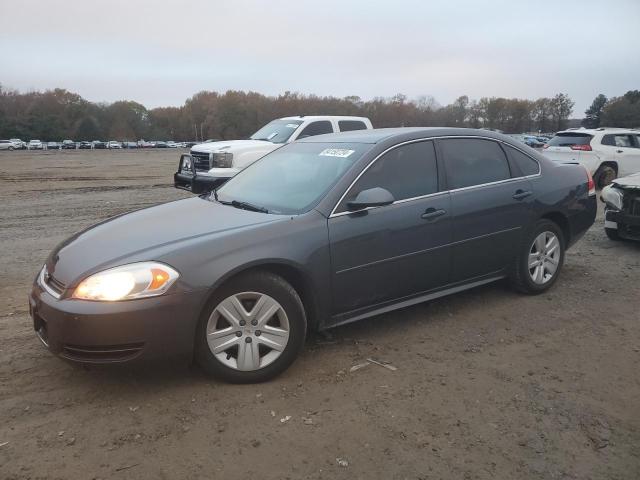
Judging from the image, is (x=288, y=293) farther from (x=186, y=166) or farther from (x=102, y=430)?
(x=186, y=166)

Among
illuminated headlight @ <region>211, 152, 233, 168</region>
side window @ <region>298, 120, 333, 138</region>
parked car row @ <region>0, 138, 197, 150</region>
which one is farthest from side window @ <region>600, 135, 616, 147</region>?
parked car row @ <region>0, 138, 197, 150</region>

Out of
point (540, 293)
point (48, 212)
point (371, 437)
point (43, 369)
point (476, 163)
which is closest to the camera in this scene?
point (371, 437)

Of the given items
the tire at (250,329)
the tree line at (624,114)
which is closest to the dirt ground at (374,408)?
the tire at (250,329)

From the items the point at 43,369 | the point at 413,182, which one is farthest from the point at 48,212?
the point at 413,182

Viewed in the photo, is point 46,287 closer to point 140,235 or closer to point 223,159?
point 140,235

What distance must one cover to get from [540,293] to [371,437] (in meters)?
3.02

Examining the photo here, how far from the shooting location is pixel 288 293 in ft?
11.3

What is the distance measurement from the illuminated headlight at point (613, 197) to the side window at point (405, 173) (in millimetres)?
3807

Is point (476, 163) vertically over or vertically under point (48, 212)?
over

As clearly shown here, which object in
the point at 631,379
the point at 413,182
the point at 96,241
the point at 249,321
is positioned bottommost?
the point at 631,379

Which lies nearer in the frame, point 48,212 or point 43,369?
point 43,369

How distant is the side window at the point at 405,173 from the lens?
4052 millimetres

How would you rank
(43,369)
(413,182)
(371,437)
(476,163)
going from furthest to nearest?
(476,163) → (413,182) → (43,369) → (371,437)

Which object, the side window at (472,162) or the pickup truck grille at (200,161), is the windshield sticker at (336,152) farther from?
the pickup truck grille at (200,161)
